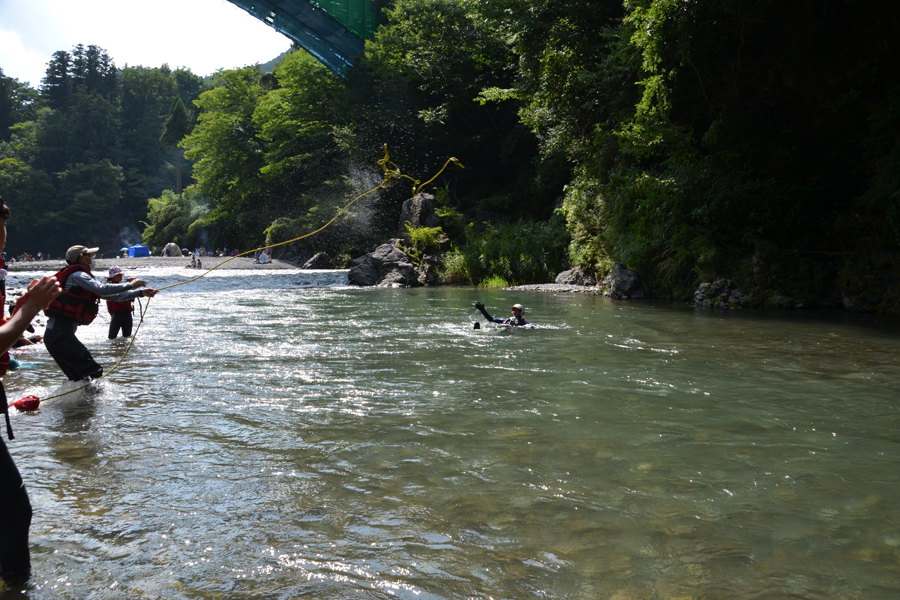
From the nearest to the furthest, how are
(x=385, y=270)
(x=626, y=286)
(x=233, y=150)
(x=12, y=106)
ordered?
(x=626, y=286) < (x=385, y=270) < (x=233, y=150) < (x=12, y=106)

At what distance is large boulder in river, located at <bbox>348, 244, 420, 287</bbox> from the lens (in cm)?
2895

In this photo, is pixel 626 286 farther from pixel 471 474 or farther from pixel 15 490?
pixel 15 490

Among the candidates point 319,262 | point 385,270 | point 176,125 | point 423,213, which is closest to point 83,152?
point 176,125

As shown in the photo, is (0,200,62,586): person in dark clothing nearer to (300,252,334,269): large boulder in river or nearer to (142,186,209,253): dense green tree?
(300,252,334,269): large boulder in river

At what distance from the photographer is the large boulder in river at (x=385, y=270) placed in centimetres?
2895

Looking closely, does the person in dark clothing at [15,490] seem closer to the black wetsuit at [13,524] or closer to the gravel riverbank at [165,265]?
the black wetsuit at [13,524]

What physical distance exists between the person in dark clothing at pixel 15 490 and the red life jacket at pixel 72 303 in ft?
15.1

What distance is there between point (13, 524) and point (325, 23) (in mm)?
45391

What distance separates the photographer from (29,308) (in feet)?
10.1

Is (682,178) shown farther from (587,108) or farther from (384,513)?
(384,513)

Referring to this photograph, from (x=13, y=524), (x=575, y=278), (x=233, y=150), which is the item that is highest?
(x=233, y=150)

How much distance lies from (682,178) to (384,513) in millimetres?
16610

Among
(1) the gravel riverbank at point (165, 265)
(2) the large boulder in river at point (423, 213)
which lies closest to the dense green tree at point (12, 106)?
(1) the gravel riverbank at point (165, 265)

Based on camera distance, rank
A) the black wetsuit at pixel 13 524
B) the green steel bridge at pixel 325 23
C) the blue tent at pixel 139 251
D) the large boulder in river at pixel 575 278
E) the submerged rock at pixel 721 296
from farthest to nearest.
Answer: the blue tent at pixel 139 251 → the green steel bridge at pixel 325 23 → the large boulder in river at pixel 575 278 → the submerged rock at pixel 721 296 → the black wetsuit at pixel 13 524
